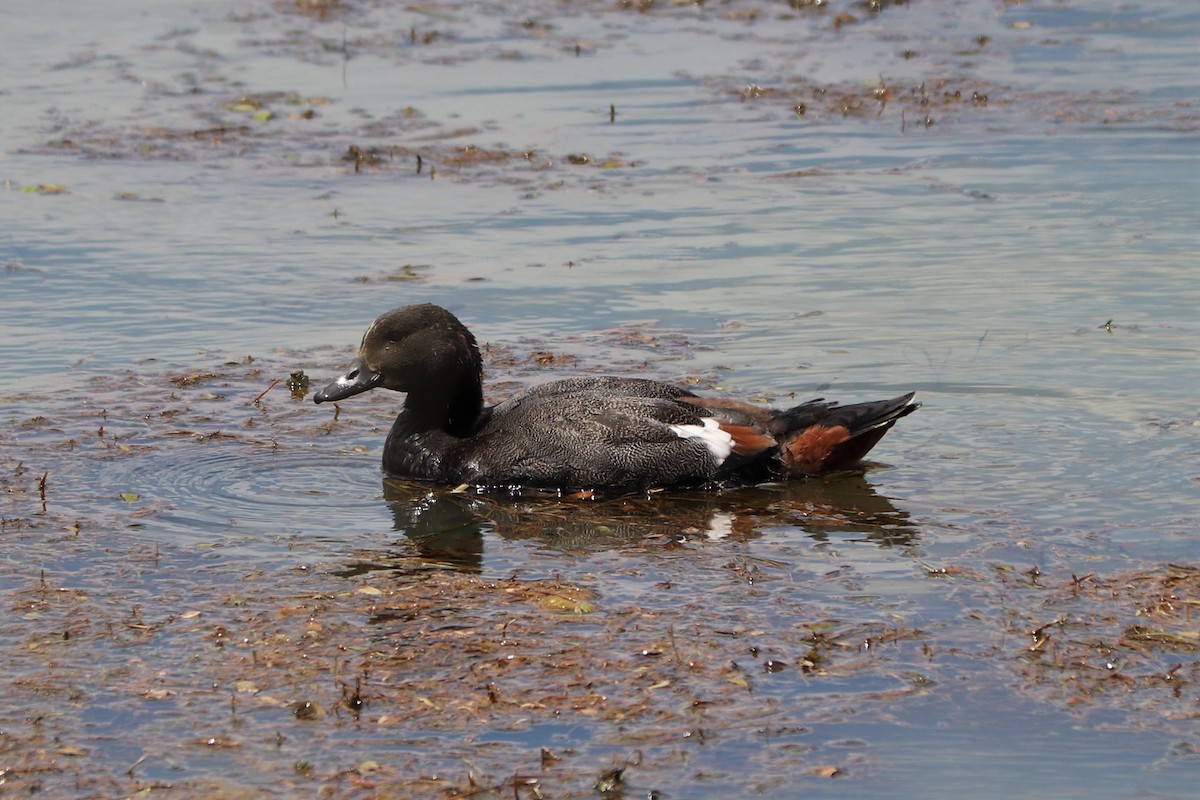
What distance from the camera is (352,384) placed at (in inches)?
368

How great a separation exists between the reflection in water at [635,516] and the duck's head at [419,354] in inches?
21.5

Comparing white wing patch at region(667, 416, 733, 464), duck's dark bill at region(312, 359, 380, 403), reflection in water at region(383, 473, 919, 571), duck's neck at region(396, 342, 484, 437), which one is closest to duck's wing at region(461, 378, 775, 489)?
white wing patch at region(667, 416, 733, 464)

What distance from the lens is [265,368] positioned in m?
10.9

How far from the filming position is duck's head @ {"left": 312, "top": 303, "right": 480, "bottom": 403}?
9234 millimetres

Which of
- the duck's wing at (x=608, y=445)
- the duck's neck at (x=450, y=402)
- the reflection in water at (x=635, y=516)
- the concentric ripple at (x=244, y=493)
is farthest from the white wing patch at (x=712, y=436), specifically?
the concentric ripple at (x=244, y=493)

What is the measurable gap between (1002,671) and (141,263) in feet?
28.0

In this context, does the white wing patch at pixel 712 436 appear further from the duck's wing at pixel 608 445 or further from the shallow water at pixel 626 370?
the shallow water at pixel 626 370

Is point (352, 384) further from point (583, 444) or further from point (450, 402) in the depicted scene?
point (583, 444)

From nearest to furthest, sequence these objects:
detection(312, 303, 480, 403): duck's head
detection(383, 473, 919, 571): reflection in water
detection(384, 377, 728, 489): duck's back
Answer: detection(383, 473, 919, 571): reflection in water < detection(384, 377, 728, 489): duck's back < detection(312, 303, 480, 403): duck's head

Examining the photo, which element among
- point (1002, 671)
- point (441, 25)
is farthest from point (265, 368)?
point (441, 25)

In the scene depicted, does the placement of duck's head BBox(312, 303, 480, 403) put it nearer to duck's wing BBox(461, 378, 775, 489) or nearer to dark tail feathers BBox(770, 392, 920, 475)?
duck's wing BBox(461, 378, 775, 489)

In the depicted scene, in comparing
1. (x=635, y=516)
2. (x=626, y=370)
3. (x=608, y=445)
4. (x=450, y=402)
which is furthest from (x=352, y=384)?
(x=626, y=370)

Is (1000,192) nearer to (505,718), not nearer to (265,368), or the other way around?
(265,368)

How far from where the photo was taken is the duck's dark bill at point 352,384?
9.33 m
